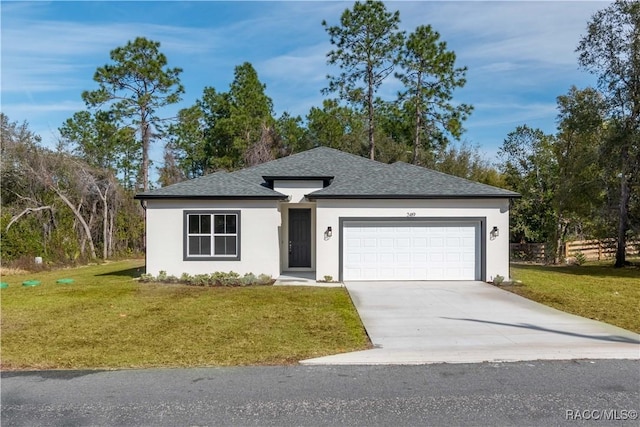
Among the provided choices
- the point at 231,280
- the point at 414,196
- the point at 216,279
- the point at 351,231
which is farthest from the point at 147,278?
the point at 414,196

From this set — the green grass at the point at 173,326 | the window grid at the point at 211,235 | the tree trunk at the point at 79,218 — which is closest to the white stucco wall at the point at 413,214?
the green grass at the point at 173,326

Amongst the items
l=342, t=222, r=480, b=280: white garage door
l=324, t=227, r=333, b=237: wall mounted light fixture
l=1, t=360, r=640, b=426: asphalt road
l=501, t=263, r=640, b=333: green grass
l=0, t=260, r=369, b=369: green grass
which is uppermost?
l=324, t=227, r=333, b=237: wall mounted light fixture

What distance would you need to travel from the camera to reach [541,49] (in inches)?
627

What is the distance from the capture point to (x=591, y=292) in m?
12.5

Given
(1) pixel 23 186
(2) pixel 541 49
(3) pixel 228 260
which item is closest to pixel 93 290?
(3) pixel 228 260

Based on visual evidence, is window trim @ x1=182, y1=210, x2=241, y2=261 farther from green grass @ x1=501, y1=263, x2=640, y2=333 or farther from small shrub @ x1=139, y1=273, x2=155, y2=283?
green grass @ x1=501, y1=263, x2=640, y2=333

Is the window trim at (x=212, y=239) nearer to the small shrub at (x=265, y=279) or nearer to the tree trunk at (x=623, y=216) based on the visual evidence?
the small shrub at (x=265, y=279)

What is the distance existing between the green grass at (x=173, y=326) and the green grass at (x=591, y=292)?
484cm

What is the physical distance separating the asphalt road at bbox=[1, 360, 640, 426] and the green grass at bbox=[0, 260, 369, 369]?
0.59 m

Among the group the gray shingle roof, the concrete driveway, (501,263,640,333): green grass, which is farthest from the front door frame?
(501,263,640,333): green grass

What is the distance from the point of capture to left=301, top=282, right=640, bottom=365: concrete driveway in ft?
20.7

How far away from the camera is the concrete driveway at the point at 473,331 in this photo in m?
6.32

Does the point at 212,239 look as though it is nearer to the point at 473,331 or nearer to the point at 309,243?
the point at 309,243

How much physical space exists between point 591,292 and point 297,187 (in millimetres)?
8984
